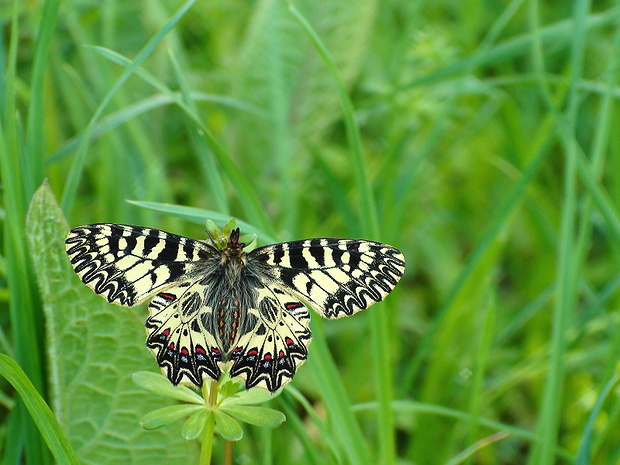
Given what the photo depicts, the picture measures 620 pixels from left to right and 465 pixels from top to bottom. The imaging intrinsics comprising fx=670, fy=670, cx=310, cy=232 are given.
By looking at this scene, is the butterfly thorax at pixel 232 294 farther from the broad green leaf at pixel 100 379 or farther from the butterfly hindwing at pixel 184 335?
the broad green leaf at pixel 100 379

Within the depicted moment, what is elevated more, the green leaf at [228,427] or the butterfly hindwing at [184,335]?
the butterfly hindwing at [184,335]

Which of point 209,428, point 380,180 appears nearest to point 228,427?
point 209,428

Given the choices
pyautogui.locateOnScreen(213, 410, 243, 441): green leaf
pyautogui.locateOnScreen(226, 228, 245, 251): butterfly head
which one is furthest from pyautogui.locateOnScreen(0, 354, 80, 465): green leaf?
pyautogui.locateOnScreen(226, 228, 245, 251): butterfly head

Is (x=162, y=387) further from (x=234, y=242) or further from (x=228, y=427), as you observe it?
(x=234, y=242)

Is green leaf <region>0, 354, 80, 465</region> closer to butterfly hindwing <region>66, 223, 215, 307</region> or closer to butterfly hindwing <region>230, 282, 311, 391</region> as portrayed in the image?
butterfly hindwing <region>66, 223, 215, 307</region>

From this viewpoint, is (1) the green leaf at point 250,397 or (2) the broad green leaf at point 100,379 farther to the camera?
(2) the broad green leaf at point 100,379

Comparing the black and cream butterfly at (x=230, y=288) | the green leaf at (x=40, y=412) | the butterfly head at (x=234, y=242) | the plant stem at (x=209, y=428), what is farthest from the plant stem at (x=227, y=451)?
the butterfly head at (x=234, y=242)
